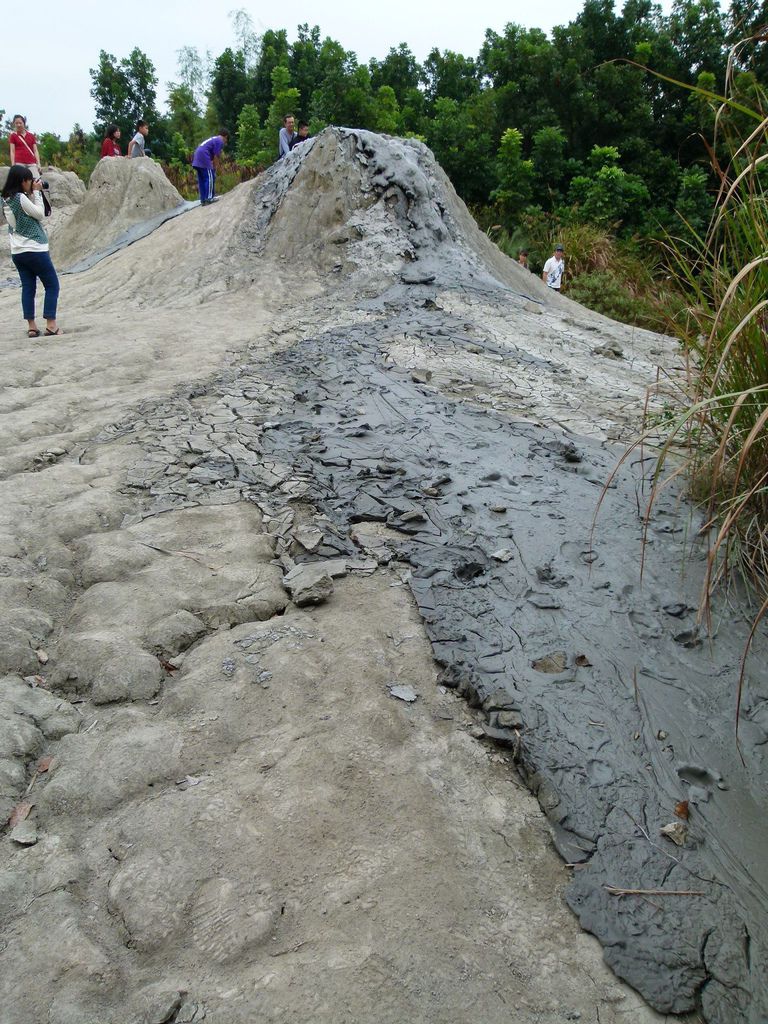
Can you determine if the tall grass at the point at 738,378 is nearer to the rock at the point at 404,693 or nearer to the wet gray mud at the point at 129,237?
the rock at the point at 404,693

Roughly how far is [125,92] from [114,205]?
1137cm

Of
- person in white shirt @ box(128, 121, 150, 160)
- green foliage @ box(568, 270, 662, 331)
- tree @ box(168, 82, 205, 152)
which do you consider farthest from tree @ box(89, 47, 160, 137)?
green foliage @ box(568, 270, 662, 331)

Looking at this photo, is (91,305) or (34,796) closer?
(34,796)

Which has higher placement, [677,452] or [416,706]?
[677,452]

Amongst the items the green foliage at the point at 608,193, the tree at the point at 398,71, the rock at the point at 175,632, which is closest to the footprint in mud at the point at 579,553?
the rock at the point at 175,632

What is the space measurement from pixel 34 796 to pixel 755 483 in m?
1.98

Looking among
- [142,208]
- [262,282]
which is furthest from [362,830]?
[142,208]

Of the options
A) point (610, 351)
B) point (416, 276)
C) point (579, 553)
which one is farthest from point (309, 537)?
point (416, 276)

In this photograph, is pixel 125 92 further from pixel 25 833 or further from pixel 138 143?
pixel 25 833

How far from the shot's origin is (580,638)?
7.38ft

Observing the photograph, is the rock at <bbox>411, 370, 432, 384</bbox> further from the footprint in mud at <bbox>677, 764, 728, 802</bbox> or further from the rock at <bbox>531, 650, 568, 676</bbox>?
the footprint in mud at <bbox>677, 764, 728, 802</bbox>

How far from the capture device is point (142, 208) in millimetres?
9320

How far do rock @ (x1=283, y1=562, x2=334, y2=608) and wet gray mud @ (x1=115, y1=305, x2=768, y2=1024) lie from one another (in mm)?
151

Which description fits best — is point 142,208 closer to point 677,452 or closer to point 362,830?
point 677,452
